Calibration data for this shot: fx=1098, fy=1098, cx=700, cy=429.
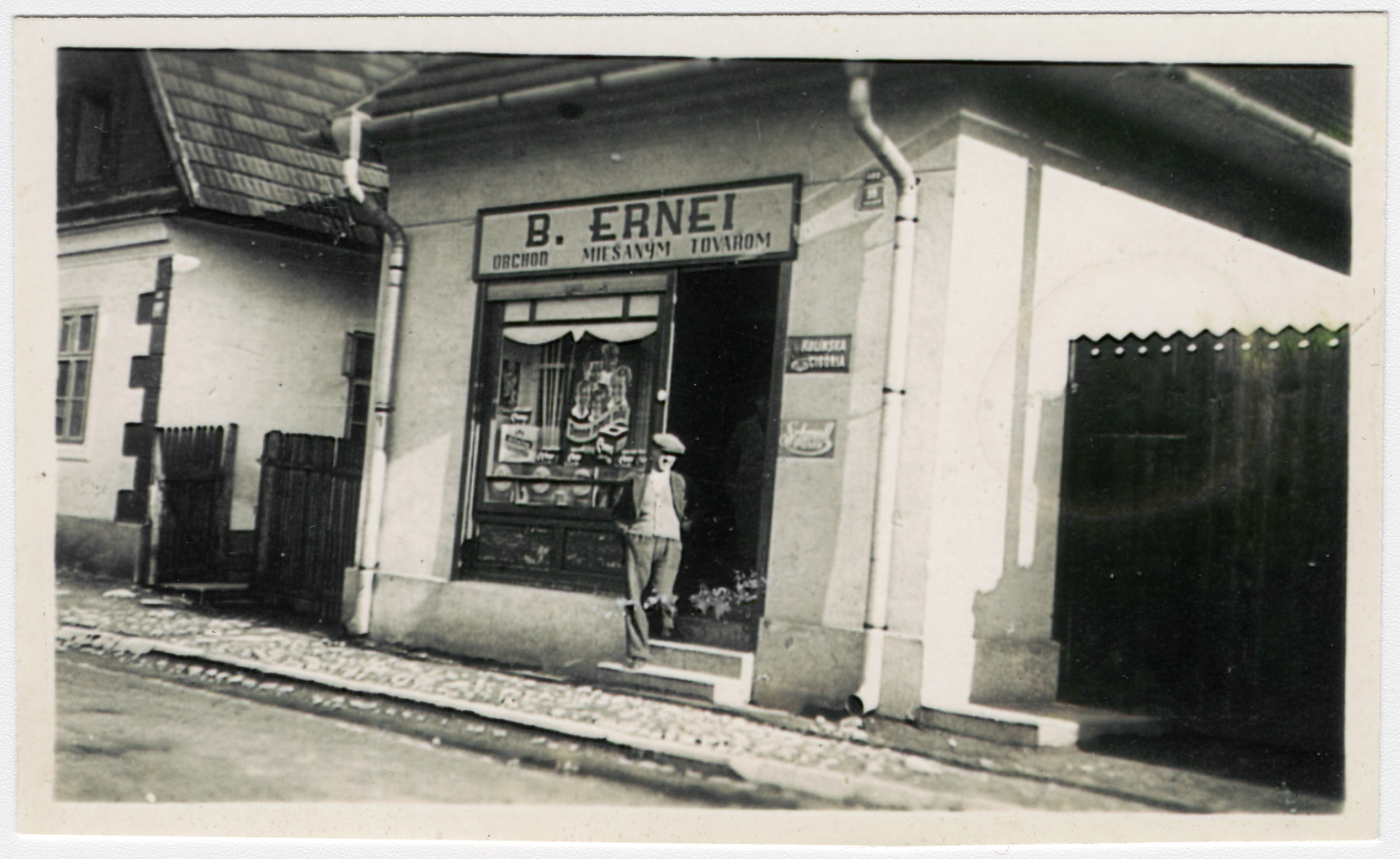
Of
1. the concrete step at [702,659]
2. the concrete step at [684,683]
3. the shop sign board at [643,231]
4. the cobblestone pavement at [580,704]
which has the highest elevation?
the shop sign board at [643,231]

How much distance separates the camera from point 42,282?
5.61 m

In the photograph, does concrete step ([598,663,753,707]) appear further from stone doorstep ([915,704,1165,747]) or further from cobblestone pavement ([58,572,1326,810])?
stone doorstep ([915,704,1165,747])

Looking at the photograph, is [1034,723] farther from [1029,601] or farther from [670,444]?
[670,444]

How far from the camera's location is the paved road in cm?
518

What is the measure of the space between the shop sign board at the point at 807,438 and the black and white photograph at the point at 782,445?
0.14ft

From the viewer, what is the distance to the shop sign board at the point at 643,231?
665cm

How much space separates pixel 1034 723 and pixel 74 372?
21.8ft

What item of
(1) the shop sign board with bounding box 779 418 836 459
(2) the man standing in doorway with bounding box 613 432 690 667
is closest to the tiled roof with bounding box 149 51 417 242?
(2) the man standing in doorway with bounding box 613 432 690 667

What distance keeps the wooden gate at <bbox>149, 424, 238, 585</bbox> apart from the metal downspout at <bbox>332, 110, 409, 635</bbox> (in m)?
1.56

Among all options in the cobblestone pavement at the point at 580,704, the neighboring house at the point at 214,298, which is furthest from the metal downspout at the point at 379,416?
the neighboring house at the point at 214,298

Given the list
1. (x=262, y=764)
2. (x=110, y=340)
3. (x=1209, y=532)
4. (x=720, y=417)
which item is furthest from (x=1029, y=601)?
(x=110, y=340)

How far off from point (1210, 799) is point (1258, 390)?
2016 mm

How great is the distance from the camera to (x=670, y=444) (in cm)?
705

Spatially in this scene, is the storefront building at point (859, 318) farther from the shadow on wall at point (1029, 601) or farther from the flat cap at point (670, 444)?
the flat cap at point (670, 444)
